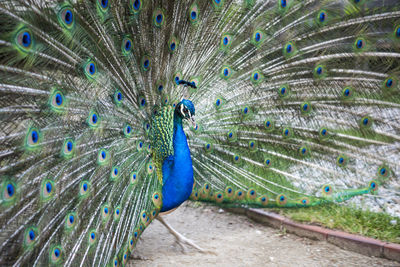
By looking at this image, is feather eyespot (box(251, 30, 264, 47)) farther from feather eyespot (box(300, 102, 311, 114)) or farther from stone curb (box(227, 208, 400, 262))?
stone curb (box(227, 208, 400, 262))

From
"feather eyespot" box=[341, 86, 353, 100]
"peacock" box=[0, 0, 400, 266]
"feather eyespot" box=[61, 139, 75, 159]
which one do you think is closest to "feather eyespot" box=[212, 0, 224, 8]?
"peacock" box=[0, 0, 400, 266]

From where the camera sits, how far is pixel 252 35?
2752 mm

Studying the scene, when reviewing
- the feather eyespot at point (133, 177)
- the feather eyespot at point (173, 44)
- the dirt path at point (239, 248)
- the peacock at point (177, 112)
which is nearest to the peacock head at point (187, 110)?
the peacock at point (177, 112)

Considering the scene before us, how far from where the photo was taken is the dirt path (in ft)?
9.05

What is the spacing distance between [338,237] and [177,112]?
1.86 meters

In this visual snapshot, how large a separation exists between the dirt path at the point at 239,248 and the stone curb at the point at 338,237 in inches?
1.9

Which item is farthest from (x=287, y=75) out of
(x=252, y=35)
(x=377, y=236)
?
(x=377, y=236)

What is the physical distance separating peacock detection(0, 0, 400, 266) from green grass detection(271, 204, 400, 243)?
296 millimetres

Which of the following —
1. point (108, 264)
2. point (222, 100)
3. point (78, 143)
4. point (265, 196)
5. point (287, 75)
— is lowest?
point (108, 264)

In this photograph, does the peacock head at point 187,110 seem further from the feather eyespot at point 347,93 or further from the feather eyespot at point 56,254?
the feather eyespot at point 347,93

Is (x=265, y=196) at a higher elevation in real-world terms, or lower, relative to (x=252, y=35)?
lower

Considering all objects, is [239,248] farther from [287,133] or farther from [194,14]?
[194,14]

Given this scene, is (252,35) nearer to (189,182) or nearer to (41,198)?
(189,182)

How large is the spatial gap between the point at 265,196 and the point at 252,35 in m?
1.46
